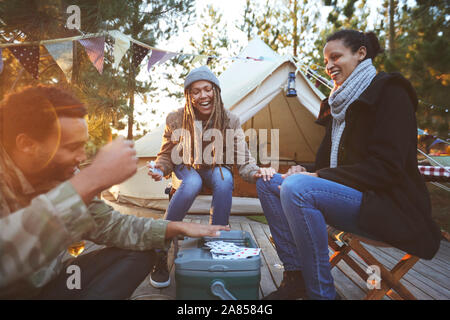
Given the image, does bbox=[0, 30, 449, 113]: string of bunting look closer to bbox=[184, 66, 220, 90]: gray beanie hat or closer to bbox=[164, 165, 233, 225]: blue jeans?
bbox=[184, 66, 220, 90]: gray beanie hat

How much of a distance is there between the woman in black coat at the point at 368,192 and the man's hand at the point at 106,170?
73cm

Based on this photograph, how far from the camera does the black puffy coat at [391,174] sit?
106 cm

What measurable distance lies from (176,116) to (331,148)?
1246 mm

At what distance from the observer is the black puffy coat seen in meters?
1.06

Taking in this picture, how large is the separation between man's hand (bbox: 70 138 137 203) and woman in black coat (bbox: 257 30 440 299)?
28.8 inches

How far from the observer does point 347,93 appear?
1.38 meters

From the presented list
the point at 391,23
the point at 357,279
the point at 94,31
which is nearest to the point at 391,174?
the point at 357,279

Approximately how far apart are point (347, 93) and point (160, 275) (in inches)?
57.8

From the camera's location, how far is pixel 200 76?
205 cm

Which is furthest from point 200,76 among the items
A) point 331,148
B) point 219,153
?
point 331,148

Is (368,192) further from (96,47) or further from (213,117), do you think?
(96,47)

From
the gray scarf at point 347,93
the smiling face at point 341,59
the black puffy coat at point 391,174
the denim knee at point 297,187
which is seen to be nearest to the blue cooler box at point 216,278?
the denim knee at point 297,187

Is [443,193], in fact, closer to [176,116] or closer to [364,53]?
[364,53]
